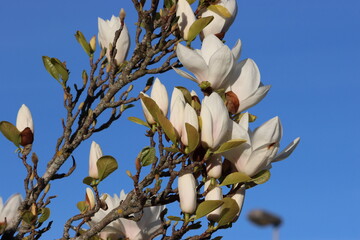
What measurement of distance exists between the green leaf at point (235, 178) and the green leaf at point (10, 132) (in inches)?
47.1

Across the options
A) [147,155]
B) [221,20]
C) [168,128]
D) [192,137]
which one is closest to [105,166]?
[147,155]

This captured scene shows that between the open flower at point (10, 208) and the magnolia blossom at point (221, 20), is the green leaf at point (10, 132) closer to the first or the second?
the open flower at point (10, 208)

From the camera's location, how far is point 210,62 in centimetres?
282

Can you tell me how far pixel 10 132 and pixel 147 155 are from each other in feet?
2.63

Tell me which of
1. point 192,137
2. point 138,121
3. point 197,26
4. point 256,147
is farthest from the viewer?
point 197,26

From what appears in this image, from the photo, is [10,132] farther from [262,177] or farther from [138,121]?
[262,177]

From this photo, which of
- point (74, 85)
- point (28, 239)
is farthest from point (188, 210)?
point (74, 85)

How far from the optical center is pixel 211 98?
260cm

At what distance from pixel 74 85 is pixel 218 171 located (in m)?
1.16

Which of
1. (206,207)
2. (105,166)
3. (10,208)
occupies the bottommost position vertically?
(206,207)

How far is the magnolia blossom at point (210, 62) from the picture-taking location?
110 inches

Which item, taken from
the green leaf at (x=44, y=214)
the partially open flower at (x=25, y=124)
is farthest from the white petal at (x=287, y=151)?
the partially open flower at (x=25, y=124)

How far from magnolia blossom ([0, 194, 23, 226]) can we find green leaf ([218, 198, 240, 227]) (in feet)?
3.91

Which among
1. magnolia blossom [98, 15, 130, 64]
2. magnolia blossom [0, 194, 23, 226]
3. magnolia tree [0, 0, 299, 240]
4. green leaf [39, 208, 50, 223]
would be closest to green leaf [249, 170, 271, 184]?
magnolia tree [0, 0, 299, 240]
